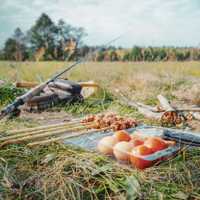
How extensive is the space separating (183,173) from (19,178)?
111cm

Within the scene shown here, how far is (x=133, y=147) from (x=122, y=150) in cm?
10

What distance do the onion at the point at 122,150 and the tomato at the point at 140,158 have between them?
0.06 meters

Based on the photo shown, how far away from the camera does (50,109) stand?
18.5 feet

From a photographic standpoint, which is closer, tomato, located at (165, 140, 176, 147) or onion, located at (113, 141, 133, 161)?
onion, located at (113, 141, 133, 161)

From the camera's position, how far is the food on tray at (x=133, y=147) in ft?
8.81

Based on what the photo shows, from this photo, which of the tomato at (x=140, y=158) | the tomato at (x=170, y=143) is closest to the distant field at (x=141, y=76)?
the tomato at (x=170, y=143)

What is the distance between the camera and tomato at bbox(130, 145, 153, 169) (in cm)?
267

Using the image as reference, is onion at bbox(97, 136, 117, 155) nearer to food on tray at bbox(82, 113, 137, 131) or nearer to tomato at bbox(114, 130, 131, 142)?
tomato at bbox(114, 130, 131, 142)

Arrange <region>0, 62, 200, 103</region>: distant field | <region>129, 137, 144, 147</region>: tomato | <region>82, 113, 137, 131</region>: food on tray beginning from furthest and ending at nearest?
<region>0, 62, 200, 103</region>: distant field, <region>82, 113, 137, 131</region>: food on tray, <region>129, 137, 144, 147</region>: tomato

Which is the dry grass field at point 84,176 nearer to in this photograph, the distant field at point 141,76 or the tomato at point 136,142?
the tomato at point 136,142

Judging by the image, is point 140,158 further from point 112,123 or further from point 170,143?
point 112,123

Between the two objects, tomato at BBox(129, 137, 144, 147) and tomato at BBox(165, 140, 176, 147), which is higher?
tomato at BBox(129, 137, 144, 147)

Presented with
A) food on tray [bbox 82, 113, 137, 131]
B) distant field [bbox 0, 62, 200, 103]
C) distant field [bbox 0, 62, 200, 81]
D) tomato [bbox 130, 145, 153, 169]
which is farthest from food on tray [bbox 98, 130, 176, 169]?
distant field [bbox 0, 62, 200, 81]

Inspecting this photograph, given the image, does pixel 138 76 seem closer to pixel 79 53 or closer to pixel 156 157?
pixel 79 53
